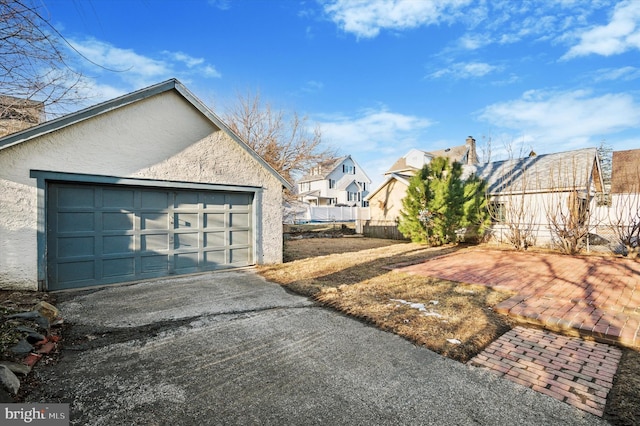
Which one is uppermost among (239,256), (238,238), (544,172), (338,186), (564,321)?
(338,186)

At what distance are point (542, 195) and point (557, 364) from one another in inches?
494

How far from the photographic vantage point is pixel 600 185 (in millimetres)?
14852

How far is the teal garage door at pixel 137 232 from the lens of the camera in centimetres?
557

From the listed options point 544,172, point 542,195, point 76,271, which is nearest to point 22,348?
point 76,271

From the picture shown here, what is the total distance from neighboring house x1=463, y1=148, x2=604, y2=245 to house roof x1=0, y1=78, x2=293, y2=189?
997 centimetres

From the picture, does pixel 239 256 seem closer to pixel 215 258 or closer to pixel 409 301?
pixel 215 258

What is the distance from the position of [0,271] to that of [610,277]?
12103 mm

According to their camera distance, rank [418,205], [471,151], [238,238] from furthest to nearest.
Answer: [471,151], [418,205], [238,238]

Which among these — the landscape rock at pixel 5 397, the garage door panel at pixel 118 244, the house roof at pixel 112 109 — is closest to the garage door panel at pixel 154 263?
the garage door panel at pixel 118 244

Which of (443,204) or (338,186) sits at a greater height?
(338,186)

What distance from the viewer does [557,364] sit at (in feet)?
9.38

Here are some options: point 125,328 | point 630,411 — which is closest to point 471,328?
point 630,411

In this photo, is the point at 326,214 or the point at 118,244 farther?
the point at 326,214

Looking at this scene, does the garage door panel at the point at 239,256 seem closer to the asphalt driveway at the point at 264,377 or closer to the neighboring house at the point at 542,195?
the asphalt driveway at the point at 264,377
